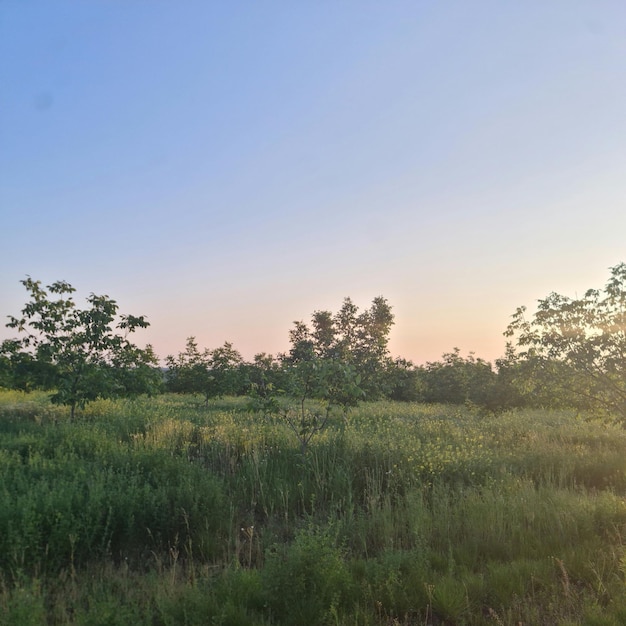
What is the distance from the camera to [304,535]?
15.1 ft

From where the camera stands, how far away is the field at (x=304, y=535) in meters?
3.99

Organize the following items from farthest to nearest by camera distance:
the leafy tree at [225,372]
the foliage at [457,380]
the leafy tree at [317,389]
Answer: the foliage at [457,380]
the leafy tree at [225,372]
the leafy tree at [317,389]

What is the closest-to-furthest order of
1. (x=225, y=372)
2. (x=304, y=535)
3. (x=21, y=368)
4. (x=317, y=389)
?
1. (x=304, y=535)
2. (x=317, y=389)
3. (x=21, y=368)
4. (x=225, y=372)

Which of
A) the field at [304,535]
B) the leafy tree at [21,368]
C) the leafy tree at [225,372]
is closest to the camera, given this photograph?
the field at [304,535]

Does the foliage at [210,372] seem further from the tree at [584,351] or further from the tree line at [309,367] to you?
the tree at [584,351]

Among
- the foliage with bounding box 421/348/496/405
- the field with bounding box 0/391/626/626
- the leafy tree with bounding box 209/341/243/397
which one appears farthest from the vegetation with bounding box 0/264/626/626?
the foliage with bounding box 421/348/496/405

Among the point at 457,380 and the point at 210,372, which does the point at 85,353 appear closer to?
the point at 210,372

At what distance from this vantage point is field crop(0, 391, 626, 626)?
13.1 feet

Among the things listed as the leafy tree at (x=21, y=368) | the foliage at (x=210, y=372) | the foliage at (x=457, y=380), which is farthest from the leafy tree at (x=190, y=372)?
the foliage at (x=457, y=380)

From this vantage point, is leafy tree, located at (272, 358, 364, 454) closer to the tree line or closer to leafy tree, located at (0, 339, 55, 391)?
the tree line

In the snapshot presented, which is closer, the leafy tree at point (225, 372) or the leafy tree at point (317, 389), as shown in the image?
the leafy tree at point (317, 389)

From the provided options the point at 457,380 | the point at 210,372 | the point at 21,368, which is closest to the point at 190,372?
the point at 210,372

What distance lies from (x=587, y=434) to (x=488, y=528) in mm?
9458

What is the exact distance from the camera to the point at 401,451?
9055mm
